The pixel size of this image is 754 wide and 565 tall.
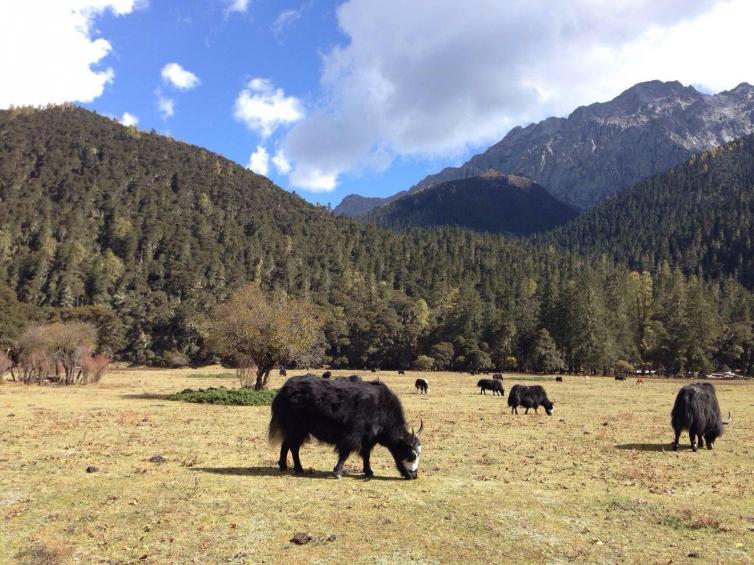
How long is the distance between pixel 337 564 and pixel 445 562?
5.66 ft

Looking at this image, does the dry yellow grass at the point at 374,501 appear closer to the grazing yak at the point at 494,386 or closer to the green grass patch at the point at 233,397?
the green grass patch at the point at 233,397

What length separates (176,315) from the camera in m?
117

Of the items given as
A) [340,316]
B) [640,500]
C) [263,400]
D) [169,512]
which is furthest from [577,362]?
[169,512]

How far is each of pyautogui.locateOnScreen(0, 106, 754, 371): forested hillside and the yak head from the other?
6101 cm

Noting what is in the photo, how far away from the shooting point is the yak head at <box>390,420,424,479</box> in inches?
518

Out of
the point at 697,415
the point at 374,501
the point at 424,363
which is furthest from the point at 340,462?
the point at 424,363

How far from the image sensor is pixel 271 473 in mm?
13461

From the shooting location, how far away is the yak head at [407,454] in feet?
43.2

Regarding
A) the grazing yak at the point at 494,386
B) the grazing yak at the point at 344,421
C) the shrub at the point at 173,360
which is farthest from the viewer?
the shrub at the point at 173,360

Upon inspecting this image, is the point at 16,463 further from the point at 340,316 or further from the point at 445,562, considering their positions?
the point at 340,316

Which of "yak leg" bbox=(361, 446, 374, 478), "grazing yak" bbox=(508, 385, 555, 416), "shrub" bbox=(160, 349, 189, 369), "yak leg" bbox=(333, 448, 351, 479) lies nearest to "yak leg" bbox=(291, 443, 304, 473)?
"yak leg" bbox=(333, 448, 351, 479)

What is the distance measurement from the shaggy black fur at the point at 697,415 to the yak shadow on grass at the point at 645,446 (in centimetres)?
41

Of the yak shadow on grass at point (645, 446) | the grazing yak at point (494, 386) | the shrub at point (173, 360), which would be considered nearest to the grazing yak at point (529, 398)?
the yak shadow on grass at point (645, 446)

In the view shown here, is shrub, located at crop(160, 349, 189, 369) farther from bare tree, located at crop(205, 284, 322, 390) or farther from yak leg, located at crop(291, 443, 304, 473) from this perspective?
yak leg, located at crop(291, 443, 304, 473)
